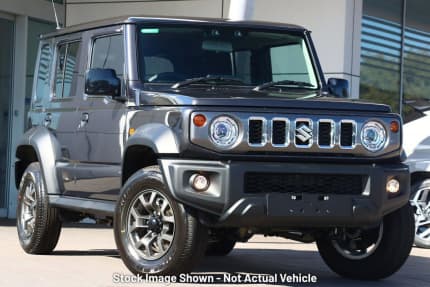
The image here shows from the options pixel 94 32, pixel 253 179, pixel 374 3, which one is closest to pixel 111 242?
pixel 94 32

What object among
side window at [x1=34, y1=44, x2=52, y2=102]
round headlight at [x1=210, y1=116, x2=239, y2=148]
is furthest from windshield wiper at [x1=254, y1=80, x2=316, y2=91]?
side window at [x1=34, y1=44, x2=52, y2=102]

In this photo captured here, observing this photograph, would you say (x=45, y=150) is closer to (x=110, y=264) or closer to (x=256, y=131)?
(x=110, y=264)

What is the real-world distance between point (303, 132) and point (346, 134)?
352 millimetres

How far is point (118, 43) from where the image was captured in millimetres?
8492

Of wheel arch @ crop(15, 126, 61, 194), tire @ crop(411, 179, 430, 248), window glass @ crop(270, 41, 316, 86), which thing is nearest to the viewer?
window glass @ crop(270, 41, 316, 86)

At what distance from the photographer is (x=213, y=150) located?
710 cm

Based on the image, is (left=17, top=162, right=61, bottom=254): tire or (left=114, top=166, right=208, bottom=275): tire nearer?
(left=114, top=166, right=208, bottom=275): tire

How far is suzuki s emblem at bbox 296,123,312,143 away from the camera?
7.31m

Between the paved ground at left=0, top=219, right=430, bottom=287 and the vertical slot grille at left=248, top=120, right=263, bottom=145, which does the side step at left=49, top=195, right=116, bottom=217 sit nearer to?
the paved ground at left=0, top=219, right=430, bottom=287

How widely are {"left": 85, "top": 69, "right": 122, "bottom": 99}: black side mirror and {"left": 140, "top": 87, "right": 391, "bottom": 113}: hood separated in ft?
1.00

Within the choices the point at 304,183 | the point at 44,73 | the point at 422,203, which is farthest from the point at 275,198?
the point at 422,203

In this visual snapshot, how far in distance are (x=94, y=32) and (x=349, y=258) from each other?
2.90 m

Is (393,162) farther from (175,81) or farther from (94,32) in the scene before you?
(94,32)

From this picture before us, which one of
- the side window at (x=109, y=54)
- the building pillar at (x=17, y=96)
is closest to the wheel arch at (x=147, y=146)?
the side window at (x=109, y=54)
